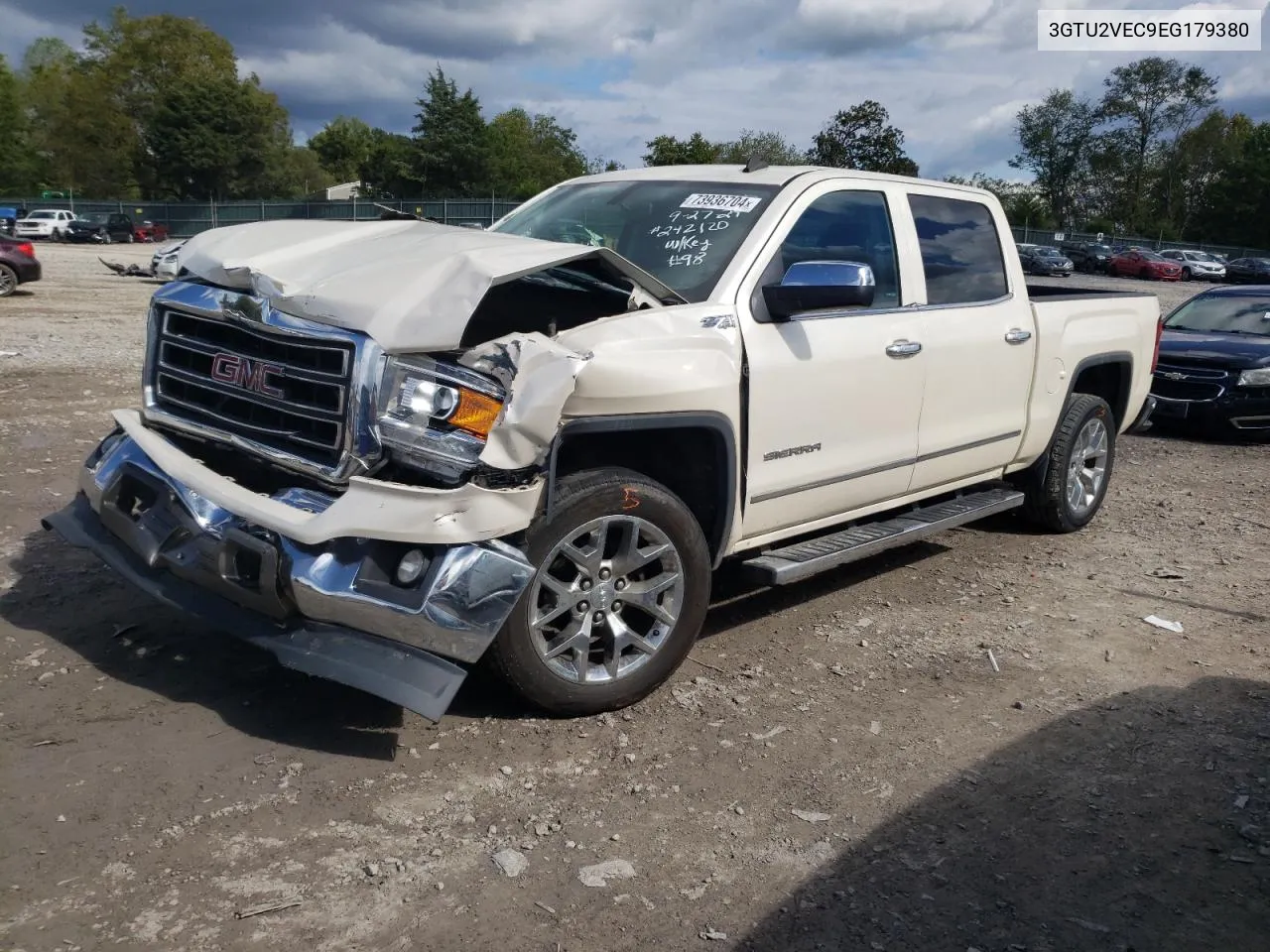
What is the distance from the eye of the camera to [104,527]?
13.5ft

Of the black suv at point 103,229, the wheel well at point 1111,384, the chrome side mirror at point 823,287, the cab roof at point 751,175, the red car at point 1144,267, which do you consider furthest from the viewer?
the black suv at point 103,229

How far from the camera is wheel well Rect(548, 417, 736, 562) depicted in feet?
12.8

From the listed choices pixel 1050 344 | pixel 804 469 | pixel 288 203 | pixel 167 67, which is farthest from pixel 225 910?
pixel 167 67

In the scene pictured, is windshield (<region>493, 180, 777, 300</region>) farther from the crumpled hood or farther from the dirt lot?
Answer: the dirt lot

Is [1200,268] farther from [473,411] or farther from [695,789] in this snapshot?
[473,411]

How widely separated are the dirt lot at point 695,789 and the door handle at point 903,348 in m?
1.27

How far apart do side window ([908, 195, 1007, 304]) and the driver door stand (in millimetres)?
164

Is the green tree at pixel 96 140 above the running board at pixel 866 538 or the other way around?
above

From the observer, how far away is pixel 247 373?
3.84 m

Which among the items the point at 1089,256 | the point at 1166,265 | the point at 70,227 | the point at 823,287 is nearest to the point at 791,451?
the point at 823,287

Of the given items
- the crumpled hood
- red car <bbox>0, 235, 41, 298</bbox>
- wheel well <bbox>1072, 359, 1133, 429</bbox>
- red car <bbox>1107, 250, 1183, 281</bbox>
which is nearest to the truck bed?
wheel well <bbox>1072, 359, 1133, 429</bbox>

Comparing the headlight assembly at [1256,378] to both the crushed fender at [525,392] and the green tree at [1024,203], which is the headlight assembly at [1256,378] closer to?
the crushed fender at [525,392]

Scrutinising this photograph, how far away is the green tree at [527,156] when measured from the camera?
64062 millimetres

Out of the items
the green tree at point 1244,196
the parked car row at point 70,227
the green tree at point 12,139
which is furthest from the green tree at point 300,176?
the green tree at point 1244,196
